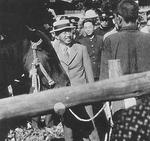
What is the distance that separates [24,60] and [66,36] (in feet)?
3.85

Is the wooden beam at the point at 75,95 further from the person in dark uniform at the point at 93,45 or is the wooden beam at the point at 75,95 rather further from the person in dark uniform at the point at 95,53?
the person in dark uniform at the point at 93,45

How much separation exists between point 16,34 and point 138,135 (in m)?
2.63

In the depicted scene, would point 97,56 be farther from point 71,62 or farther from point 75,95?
point 75,95

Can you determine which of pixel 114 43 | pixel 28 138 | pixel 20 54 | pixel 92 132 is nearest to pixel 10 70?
pixel 20 54

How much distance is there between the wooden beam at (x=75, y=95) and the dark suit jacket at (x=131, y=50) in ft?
4.99

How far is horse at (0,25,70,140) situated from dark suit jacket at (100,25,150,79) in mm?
608

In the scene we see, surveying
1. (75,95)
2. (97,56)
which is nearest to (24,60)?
(75,95)

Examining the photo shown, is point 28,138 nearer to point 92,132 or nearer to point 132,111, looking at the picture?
point 92,132

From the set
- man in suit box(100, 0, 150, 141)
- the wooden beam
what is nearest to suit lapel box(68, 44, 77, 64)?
man in suit box(100, 0, 150, 141)

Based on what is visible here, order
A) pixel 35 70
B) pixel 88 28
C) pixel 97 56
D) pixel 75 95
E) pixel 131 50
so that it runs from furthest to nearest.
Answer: pixel 88 28 → pixel 97 56 → pixel 35 70 → pixel 131 50 → pixel 75 95

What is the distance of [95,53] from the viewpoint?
7.09 meters

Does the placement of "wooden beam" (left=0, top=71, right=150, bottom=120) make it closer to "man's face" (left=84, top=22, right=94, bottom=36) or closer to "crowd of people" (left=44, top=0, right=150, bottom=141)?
"crowd of people" (left=44, top=0, right=150, bottom=141)

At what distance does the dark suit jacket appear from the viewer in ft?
15.3

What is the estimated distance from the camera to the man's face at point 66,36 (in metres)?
5.94
